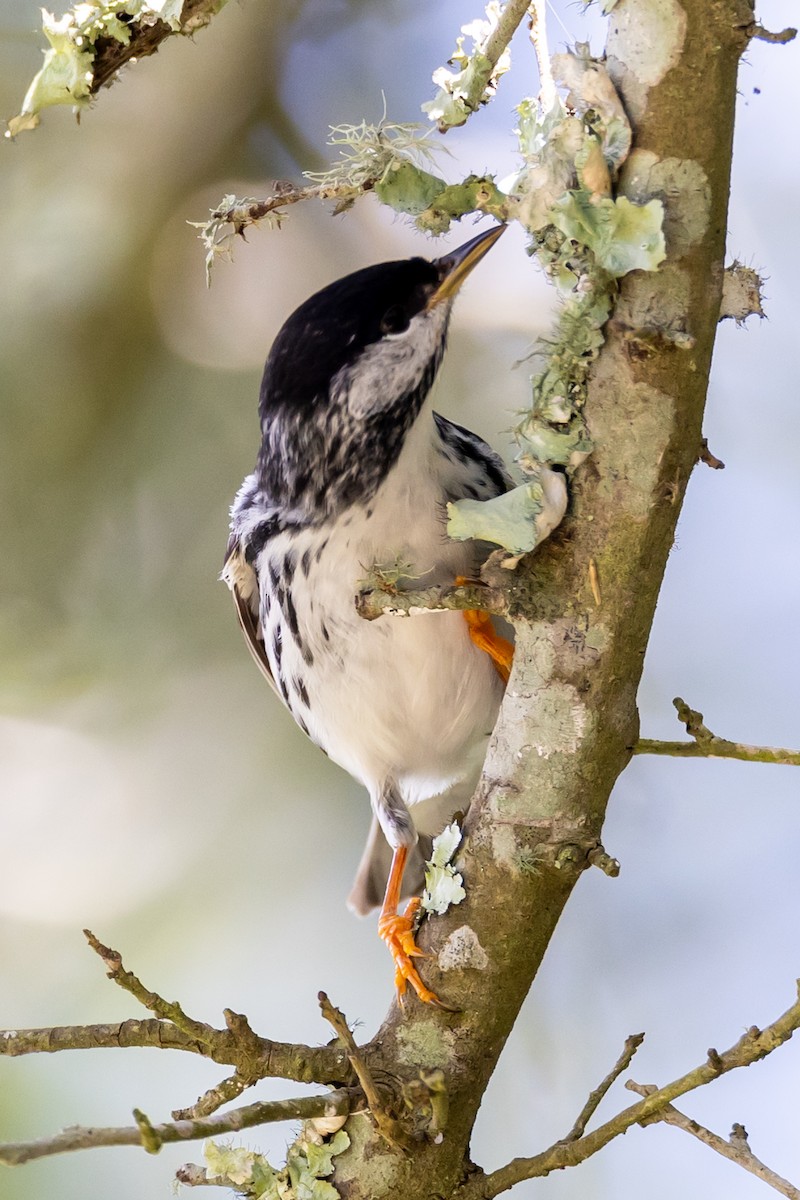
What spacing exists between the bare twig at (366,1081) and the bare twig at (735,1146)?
1.25ft

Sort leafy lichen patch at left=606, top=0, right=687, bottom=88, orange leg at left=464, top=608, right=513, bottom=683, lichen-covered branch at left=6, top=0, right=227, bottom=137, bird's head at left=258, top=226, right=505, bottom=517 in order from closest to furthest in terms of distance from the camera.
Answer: leafy lichen patch at left=606, top=0, right=687, bottom=88, lichen-covered branch at left=6, top=0, right=227, bottom=137, bird's head at left=258, top=226, right=505, bottom=517, orange leg at left=464, top=608, right=513, bottom=683

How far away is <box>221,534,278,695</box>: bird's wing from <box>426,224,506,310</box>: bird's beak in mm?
759

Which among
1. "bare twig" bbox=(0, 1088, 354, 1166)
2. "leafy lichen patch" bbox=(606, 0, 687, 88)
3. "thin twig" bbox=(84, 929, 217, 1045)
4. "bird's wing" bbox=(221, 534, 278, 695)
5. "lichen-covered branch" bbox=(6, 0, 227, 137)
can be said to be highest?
"bird's wing" bbox=(221, 534, 278, 695)

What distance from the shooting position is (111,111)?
4.23m

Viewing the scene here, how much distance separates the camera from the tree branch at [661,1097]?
177 centimetres

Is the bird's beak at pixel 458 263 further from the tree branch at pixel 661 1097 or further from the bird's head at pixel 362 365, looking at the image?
the tree branch at pixel 661 1097

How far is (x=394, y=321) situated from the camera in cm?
255

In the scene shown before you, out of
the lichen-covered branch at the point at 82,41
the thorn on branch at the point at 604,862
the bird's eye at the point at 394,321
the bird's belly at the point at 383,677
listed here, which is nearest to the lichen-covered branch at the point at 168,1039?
the thorn on branch at the point at 604,862

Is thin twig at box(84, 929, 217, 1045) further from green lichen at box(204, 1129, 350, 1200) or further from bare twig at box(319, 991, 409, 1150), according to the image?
green lichen at box(204, 1129, 350, 1200)

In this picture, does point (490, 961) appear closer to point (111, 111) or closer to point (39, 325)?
point (39, 325)

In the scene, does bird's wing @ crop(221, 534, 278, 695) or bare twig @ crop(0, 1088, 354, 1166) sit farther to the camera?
bird's wing @ crop(221, 534, 278, 695)

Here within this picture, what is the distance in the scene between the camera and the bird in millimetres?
2529

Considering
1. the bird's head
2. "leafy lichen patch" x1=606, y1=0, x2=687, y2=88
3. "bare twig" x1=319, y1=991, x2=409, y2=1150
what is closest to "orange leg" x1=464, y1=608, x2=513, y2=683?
the bird's head

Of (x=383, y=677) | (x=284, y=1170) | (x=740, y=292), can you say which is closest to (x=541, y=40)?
(x=740, y=292)
